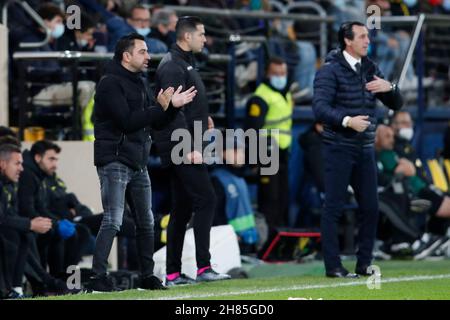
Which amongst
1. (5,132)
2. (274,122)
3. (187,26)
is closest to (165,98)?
(187,26)

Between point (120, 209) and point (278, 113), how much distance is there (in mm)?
5507

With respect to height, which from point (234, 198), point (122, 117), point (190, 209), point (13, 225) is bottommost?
point (234, 198)

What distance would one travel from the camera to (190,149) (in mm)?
12125

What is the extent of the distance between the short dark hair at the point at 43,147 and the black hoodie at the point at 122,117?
8.54 ft

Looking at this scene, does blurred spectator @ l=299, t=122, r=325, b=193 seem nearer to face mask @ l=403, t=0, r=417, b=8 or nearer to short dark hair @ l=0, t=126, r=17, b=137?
face mask @ l=403, t=0, r=417, b=8

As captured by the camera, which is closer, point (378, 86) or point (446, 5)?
point (378, 86)

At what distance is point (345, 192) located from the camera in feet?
41.5

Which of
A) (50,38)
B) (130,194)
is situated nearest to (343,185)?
(130,194)

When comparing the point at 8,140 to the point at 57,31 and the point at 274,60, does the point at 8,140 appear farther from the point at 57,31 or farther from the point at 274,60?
the point at 274,60

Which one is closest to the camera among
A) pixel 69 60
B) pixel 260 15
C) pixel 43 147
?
pixel 43 147

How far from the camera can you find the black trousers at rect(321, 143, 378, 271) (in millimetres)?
12547

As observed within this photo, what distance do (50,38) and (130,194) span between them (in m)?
4.29

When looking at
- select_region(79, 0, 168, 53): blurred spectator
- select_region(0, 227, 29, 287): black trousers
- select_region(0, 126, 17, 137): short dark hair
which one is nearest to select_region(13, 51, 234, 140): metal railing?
select_region(79, 0, 168, 53): blurred spectator
